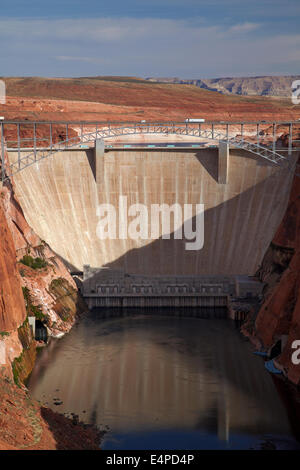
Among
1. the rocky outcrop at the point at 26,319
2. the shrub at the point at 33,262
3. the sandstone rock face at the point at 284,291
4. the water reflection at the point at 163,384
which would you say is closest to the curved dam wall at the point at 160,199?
the sandstone rock face at the point at 284,291

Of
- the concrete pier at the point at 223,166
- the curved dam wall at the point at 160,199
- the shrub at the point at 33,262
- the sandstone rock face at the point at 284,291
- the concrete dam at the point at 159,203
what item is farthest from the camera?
the concrete pier at the point at 223,166

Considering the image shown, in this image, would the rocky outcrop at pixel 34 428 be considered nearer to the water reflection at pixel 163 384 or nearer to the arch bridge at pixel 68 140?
the water reflection at pixel 163 384

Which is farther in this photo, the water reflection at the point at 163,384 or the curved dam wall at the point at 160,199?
the curved dam wall at the point at 160,199

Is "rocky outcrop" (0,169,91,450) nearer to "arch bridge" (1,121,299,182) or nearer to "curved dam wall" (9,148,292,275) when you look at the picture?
A: "arch bridge" (1,121,299,182)

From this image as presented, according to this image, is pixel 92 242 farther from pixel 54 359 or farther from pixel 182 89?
pixel 182 89

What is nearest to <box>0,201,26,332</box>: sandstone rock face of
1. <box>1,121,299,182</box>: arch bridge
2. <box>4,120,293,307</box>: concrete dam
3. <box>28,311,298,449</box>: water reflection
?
<box>28,311,298,449</box>: water reflection
